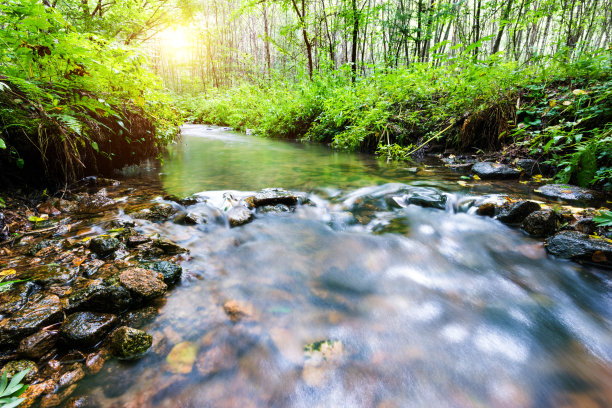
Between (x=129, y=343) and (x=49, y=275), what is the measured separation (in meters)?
0.96

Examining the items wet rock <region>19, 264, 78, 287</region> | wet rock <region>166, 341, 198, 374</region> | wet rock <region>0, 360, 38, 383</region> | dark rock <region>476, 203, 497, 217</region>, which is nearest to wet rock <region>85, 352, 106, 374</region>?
wet rock <region>0, 360, 38, 383</region>

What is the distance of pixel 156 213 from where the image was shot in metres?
2.93

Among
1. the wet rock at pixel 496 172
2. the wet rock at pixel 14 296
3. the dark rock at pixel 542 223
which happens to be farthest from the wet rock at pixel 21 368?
the wet rock at pixel 496 172

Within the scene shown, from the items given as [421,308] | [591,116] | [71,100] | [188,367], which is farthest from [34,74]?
[591,116]

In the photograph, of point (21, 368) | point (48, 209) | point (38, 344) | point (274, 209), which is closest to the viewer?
point (21, 368)

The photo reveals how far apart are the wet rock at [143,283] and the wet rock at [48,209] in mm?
1708

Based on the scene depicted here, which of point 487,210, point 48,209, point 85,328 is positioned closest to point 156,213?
point 48,209

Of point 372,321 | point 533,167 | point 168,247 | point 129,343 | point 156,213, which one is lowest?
point 372,321

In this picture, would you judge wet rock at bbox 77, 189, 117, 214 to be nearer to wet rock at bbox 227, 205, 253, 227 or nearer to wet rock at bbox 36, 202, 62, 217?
wet rock at bbox 36, 202, 62, 217

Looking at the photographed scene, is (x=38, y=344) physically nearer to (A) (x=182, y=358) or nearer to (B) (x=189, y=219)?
(A) (x=182, y=358)

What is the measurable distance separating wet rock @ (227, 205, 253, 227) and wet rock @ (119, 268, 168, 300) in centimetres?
115

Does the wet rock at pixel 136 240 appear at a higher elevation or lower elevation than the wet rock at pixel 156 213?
lower

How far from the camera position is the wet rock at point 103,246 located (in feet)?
7.02

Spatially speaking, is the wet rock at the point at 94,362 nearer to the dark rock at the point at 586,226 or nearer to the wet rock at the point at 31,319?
the wet rock at the point at 31,319
